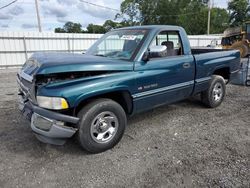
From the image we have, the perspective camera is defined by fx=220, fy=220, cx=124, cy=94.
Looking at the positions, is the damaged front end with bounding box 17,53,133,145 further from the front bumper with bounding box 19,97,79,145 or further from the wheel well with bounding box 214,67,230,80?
the wheel well with bounding box 214,67,230,80

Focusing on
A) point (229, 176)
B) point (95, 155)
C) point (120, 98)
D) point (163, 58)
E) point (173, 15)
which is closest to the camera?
point (229, 176)

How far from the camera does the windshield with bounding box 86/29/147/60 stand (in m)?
3.80

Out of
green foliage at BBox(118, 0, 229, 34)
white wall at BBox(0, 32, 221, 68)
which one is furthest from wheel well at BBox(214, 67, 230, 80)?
green foliage at BBox(118, 0, 229, 34)

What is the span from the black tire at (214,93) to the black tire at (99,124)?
2.57 meters

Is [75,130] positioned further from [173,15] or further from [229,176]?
[173,15]

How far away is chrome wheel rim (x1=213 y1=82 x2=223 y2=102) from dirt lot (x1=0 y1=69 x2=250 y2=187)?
759 millimetres

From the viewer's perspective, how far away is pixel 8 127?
14.3 ft

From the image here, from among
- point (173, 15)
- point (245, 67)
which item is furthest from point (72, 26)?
point (245, 67)

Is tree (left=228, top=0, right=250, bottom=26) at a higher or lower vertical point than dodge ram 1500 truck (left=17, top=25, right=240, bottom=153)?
higher

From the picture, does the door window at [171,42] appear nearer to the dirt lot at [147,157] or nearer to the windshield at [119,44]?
the windshield at [119,44]

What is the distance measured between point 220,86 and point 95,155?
3651 mm

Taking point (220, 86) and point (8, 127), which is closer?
point (8, 127)

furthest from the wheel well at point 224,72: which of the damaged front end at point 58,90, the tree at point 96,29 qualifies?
the tree at point 96,29

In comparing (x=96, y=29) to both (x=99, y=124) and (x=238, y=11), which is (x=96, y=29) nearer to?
(x=238, y=11)
